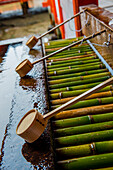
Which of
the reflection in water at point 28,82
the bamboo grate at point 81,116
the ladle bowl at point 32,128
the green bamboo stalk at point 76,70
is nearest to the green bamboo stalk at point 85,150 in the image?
the bamboo grate at point 81,116

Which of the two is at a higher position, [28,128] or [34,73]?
[28,128]

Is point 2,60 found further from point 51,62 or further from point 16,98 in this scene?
point 16,98

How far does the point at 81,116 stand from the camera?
2.64m

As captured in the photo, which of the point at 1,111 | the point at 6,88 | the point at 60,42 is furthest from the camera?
the point at 60,42

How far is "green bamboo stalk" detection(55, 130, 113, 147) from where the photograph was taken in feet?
7.31

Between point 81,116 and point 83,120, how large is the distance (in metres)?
0.14

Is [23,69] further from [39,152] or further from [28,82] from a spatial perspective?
[39,152]

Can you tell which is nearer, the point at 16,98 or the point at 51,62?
the point at 16,98

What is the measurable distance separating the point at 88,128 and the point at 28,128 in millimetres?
832

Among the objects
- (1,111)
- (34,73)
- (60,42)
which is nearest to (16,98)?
(1,111)

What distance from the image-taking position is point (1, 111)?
2.70 meters

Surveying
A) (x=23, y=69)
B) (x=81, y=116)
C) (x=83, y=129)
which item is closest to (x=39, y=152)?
(x=83, y=129)

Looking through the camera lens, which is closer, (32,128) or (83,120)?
(32,128)

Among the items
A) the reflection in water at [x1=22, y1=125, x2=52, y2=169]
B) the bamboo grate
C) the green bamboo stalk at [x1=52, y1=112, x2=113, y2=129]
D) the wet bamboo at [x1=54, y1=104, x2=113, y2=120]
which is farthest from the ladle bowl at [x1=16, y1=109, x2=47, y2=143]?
the wet bamboo at [x1=54, y1=104, x2=113, y2=120]
